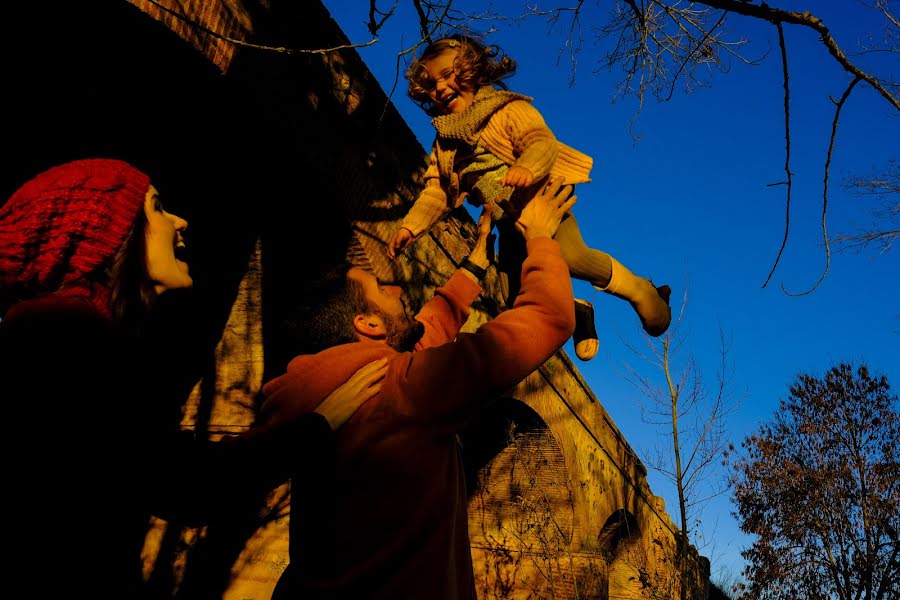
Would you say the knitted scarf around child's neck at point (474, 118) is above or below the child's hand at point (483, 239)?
above

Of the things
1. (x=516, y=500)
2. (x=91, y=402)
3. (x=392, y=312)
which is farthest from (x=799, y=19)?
(x=516, y=500)

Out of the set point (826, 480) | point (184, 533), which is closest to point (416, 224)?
point (184, 533)

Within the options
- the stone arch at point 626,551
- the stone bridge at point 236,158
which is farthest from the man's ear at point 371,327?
the stone arch at point 626,551

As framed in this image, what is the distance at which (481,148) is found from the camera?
2.62 metres

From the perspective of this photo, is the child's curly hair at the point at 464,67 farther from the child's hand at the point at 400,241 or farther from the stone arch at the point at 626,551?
the stone arch at the point at 626,551

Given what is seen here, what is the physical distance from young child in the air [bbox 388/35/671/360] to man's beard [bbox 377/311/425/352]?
2.06 ft

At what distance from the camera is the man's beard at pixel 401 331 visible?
1.96 meters

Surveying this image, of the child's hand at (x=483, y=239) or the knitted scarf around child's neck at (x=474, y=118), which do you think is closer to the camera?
the child's hand at (x=483, y=239)

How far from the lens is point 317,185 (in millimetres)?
3871

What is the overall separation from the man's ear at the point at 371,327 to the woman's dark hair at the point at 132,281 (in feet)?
1.95

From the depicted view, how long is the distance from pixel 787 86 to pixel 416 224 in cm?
176

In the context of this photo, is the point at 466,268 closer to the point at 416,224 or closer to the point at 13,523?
the point at 416,224

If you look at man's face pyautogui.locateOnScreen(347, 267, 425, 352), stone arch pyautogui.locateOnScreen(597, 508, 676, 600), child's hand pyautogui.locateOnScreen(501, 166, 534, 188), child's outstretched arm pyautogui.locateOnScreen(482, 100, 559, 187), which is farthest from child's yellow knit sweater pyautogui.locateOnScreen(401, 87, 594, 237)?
stone arch pyautogui.locateOnScreen(597, 508, 676, 600)

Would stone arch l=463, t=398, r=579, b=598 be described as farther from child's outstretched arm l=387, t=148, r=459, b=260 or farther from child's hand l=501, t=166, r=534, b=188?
child's hand l=501, t=166, r=534, b=188
